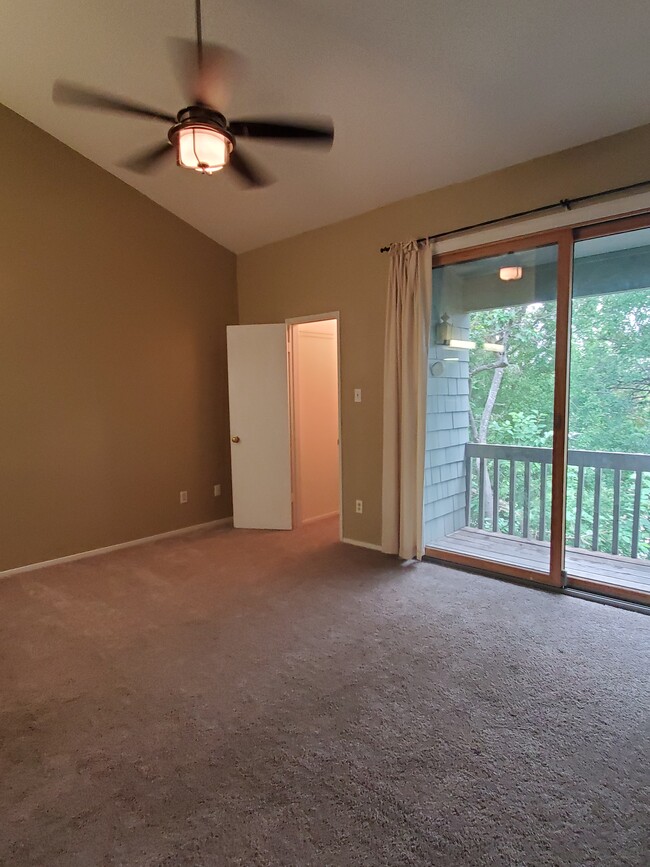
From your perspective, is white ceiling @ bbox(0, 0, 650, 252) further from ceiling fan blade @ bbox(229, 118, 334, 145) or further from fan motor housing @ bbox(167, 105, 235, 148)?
fan motor housing @ bbox(167, 105, 235, 148)

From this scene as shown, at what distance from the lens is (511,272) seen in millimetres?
3578

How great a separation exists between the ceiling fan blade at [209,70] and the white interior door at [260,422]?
2.07 metres

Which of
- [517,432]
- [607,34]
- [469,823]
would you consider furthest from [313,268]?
[469,823]

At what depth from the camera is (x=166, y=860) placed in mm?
1419

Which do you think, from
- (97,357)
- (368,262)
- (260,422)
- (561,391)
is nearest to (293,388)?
(260,422)

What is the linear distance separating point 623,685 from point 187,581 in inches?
107

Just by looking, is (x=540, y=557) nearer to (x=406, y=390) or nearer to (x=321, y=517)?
(x=406, y=390)

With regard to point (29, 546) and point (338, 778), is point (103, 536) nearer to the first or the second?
point (29, 546)

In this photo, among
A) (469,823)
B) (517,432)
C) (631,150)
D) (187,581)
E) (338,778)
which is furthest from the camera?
(517,432)

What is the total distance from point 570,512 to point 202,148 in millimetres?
3656

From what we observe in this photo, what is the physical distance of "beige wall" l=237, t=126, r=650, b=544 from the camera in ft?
9.75

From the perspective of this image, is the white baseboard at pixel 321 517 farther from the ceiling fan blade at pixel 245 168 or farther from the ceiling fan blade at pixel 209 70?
the ceiling fan blade at pixel 209 70

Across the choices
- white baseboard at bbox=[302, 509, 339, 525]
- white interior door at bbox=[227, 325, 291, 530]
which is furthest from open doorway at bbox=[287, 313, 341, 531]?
white interior door at bbox=[227, 325, 291, 530]

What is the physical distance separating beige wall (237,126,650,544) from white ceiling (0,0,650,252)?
126 mm
